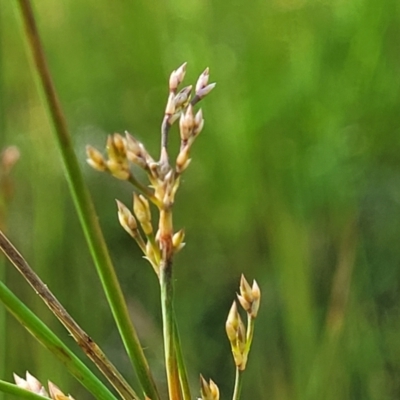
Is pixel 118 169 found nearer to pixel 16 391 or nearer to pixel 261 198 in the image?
pixel 16 391

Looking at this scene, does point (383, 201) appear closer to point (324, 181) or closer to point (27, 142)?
point (324, 181)

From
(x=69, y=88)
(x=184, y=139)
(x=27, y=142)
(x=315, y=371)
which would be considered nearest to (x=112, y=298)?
(x=184, y=139)

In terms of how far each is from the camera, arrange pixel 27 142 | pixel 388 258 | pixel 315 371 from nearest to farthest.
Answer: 1. pixel 315 371
2. pixel 388 258
3. pixel 27 142

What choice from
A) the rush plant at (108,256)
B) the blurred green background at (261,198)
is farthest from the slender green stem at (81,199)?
the blurred green background at (261,198)

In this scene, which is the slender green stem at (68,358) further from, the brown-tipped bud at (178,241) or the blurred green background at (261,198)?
the blurred green background at (261,198)

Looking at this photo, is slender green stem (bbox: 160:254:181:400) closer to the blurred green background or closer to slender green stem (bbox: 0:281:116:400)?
slender green stem (bbox: 0:281:116:400)

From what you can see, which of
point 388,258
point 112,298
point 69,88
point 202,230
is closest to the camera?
point 112,298

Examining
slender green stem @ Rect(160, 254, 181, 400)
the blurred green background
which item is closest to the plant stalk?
slender green stem @ Rect(160, 254, 181, 400)
